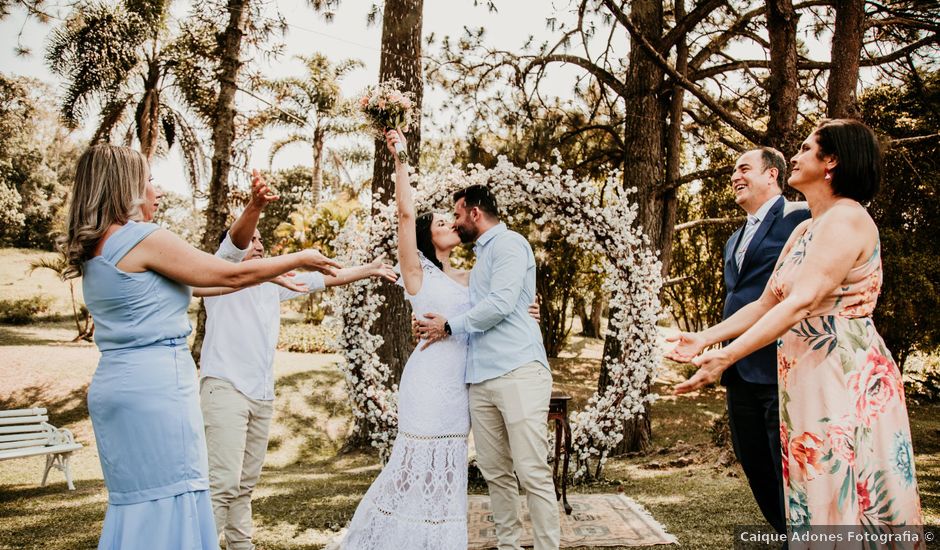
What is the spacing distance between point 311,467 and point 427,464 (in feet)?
17.6

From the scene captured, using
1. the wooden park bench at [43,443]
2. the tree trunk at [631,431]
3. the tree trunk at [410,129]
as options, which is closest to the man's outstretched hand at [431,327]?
the tree trunk at [410,129]

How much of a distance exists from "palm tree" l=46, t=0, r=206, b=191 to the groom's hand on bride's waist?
10.7 m

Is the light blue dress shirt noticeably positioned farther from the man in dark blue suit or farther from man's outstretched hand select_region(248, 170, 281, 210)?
man's outstretched hand select_region(248, 170, 281, 210)

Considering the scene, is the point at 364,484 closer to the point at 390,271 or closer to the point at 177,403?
the point at 390,271

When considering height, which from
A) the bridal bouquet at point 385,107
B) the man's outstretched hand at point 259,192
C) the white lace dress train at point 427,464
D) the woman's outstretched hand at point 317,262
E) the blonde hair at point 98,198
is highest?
the bridal bouquet at point 385,107

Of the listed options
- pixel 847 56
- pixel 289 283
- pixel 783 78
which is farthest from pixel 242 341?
pixel 847 56

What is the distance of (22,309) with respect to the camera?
17469mm

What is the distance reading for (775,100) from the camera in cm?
631

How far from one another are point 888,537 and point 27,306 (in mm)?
20820

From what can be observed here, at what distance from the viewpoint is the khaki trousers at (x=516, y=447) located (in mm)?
3531

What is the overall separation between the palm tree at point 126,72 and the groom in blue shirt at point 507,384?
35.7 ft

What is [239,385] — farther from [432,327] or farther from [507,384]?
[507,384]

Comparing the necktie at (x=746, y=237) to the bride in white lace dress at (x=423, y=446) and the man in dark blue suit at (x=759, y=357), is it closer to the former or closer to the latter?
the man in dark blue suit at (x=759, y=357)

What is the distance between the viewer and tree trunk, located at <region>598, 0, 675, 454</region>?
333 inches
